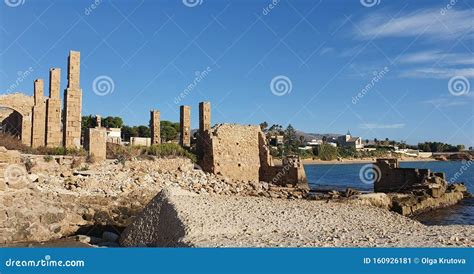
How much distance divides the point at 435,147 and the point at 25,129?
89.8m

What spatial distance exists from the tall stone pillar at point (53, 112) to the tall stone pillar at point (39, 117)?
36.7 inches

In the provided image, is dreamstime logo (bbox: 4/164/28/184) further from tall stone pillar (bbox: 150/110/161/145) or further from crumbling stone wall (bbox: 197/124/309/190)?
tall stone pillar (bbox: 150/110/161/145)

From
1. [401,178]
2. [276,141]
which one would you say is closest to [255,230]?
[401,178]

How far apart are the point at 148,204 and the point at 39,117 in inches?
491

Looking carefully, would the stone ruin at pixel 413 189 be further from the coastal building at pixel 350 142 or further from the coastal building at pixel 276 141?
the coastal building at pixel 350 142

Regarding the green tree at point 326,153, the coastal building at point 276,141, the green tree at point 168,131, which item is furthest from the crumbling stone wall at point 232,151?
the green tree at point 326,153

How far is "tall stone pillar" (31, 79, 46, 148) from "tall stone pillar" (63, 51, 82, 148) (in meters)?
2.53

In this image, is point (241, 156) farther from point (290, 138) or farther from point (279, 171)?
point (290, 138)

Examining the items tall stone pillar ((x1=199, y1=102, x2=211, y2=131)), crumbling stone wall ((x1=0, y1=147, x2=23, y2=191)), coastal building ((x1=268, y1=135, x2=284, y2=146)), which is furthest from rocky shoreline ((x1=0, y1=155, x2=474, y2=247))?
coastal building ((x1=268, y1=135, x2=284, y2=146))

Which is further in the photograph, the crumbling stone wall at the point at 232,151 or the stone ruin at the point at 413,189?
the crumbling stone wall at the point at 232,151

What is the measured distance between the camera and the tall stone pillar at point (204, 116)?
2203cm

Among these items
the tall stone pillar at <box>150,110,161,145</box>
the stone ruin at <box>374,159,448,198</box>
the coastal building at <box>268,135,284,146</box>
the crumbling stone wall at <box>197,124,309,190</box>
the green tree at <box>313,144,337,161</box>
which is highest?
the coastal building at <box>268,135,284,146</box>

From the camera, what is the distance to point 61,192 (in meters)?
13.1

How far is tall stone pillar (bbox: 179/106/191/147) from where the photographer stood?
75.2 feet
